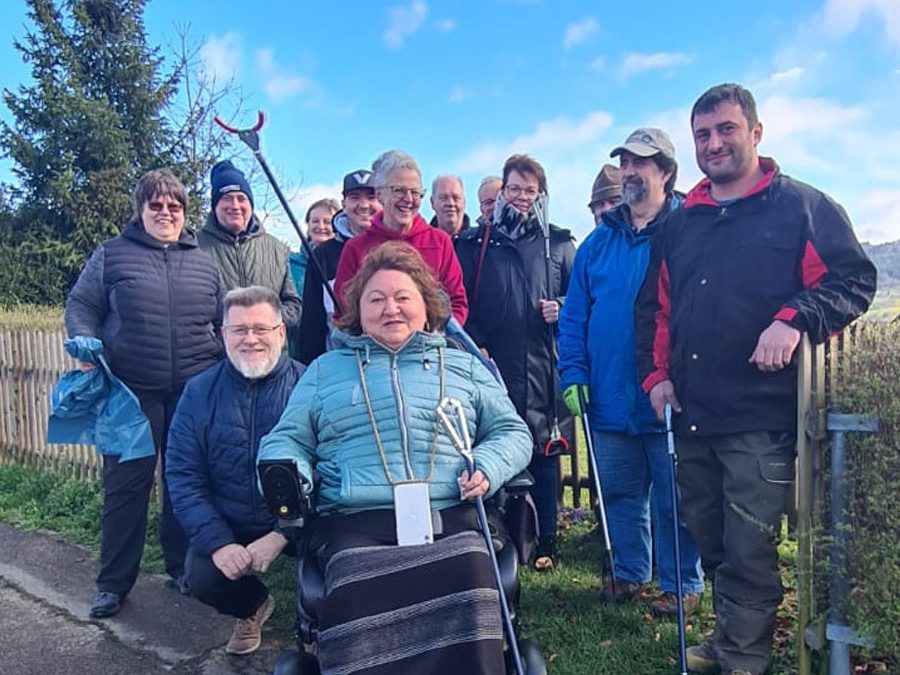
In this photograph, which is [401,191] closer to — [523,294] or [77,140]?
[523,294]

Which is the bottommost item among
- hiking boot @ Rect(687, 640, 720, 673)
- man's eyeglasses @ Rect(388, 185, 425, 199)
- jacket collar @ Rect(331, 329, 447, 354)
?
hiking boot @ Rect(687, 640, 720, 673)

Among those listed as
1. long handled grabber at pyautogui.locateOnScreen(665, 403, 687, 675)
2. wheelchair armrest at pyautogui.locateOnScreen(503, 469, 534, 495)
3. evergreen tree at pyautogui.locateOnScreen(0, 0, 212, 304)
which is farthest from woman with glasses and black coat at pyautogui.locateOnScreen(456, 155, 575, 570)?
evergreen tree at pyautogui.locateOnScreen(0, 0, 212, 304)

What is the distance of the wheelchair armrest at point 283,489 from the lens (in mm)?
2566

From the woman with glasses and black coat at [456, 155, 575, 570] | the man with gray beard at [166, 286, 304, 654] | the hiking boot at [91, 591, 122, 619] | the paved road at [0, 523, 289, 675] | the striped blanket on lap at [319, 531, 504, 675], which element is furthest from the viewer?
the woman with glasses and black coat at [456, 155, 575, 570]

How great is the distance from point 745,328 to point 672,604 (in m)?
1.51

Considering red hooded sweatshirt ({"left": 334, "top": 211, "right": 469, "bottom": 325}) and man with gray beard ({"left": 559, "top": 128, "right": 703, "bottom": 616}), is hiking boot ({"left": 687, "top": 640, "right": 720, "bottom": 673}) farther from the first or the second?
red hooded sweatshirt ({"left": 334, "top": 211, "right": 469, "bottom": 325})

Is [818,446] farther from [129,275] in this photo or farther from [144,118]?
[144,118]

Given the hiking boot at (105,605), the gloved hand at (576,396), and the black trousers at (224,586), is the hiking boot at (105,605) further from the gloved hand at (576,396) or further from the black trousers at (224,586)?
the gloved hand at (576,396)

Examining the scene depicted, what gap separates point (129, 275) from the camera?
13.3 feet

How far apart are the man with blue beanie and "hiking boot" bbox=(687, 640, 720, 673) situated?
277cm

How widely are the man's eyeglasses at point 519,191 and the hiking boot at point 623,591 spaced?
2.07m

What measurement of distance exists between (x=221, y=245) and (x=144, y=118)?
623 inches

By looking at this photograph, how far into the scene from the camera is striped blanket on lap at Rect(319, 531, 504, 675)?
2.25m

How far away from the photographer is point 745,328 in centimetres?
292
